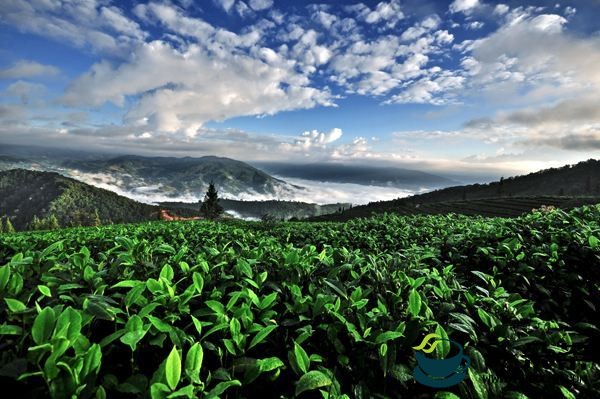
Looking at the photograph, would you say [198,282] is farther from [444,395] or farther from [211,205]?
[211,205]

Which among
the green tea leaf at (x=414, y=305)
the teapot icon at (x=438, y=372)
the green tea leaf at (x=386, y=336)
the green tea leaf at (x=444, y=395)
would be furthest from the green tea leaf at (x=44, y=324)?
the green tea leaf at (x=414, y=305)

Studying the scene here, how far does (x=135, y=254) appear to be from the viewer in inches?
123

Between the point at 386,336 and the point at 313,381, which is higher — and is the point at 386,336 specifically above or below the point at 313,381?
above

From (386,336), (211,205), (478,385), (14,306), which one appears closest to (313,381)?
(386,336)

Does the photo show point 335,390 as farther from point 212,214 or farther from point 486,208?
point 212,214

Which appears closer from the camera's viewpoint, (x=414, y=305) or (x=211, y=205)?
(x=414, y=305)

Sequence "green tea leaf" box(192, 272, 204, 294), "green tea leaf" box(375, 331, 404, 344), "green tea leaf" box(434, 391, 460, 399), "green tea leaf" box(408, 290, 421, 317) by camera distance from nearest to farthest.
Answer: "green tea leaf" box(434, 391, 460, 399), "green tea leaf" box(375, 331, 404, 344), "green tea leaf" box(408, 290, 421, 317), "green tea leaf" box(192, 272, 204, 294)

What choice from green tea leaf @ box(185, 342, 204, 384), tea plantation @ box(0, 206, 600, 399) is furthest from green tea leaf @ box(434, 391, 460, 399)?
green tea leaf @ box(185, 342, 204, 384)

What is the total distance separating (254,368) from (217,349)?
264mm

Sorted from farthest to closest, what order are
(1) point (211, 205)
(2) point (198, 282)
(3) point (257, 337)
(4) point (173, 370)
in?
(1) point (211, 205)
(2) point (198, 282)
(3) point (257, 337)
(4) point (173, 370)

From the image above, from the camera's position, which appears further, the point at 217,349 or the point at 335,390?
the point at 217,349

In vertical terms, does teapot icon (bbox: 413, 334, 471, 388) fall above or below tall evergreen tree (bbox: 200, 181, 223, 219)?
above

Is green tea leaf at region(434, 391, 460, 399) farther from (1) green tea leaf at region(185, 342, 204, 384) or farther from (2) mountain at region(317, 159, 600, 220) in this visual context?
(2) mountain at region(317, 159, 600, 220)

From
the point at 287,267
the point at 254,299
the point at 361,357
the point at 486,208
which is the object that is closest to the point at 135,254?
the point at 287,267
